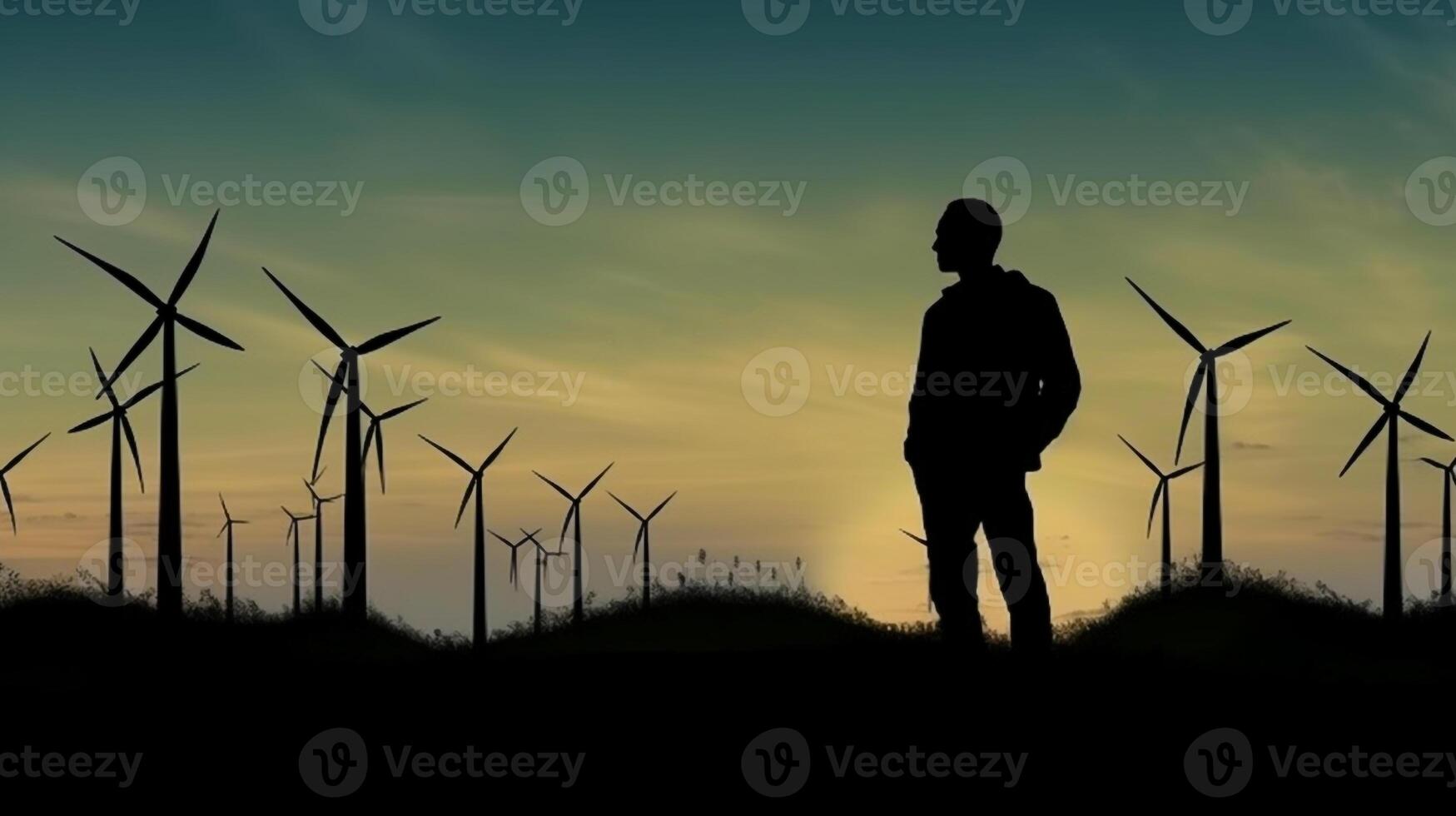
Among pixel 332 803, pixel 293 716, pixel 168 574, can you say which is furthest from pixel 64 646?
pixel 332 803

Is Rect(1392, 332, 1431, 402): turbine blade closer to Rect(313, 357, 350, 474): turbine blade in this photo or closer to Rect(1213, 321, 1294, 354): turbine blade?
Rect(1213, 321, 1294, 354): turbine blade

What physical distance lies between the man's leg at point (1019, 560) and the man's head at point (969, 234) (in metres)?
A: 1.82

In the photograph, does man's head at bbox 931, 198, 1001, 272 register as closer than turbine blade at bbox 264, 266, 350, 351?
Yes

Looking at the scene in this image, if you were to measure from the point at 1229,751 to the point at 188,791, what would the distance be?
7.27 metres

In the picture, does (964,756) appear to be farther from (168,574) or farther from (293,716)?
(168,574)

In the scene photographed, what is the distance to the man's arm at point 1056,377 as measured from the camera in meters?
12.9

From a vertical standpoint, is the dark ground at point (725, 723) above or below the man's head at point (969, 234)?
below

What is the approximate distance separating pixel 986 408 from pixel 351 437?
34.0m

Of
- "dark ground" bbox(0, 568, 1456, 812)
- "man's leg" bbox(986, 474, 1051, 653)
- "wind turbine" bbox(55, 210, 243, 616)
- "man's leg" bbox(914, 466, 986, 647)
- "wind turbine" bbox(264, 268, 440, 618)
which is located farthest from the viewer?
"wind turbine" bbox(264, 268, 440, 618)

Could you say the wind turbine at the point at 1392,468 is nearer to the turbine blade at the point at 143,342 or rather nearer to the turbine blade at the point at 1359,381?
the turbine blade at the point at 1359,381

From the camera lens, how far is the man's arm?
1294cm

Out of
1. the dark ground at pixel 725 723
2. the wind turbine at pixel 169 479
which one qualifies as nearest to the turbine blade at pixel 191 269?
the wind turbine at pixel 169 479

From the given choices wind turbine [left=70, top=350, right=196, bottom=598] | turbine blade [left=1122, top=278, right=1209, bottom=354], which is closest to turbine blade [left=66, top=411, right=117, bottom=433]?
wind turbine [left=70, top=350, right=196, bottom=598]

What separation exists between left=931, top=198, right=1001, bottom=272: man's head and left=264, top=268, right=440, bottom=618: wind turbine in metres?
33.4
